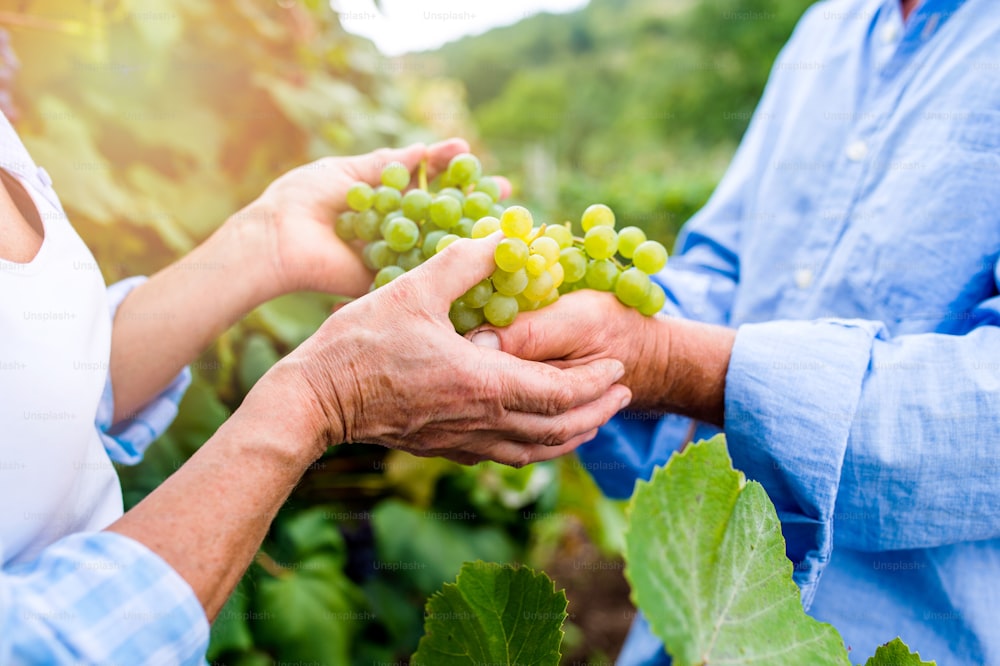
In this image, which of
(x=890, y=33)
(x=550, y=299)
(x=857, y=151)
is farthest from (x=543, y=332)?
(x=890, y=33)

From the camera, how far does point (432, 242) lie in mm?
1105

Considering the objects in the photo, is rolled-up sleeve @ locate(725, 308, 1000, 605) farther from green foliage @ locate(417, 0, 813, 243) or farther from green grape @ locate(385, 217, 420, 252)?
green foliage @ locate(417, 0, 813, 243)

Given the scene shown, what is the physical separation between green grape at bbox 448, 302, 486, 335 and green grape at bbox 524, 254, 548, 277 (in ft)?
0.39

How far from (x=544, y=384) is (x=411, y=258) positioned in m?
0.32

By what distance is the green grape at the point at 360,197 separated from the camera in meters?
1.23

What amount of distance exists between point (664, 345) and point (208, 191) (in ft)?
4.83

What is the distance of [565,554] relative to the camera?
4441mm

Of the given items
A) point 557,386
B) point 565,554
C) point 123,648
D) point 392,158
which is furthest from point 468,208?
point 565,554

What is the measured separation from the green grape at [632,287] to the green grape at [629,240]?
1.6 inches

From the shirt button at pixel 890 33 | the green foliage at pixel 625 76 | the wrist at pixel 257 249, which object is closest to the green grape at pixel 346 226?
the wrist at pixel 257 249

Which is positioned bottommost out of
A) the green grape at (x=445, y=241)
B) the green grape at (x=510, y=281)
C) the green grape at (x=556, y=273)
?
the green grape at (x=556, y=273)

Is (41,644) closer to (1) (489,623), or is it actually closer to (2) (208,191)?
(1) (489,623)

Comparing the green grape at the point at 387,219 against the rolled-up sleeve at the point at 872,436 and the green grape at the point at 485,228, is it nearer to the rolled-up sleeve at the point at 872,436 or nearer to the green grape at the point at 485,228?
the green grape at the point at 485,228

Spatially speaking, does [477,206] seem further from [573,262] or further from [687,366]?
[687,366]
